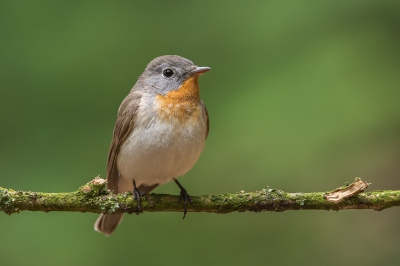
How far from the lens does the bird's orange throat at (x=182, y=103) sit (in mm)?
3307

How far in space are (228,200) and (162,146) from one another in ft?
1.84

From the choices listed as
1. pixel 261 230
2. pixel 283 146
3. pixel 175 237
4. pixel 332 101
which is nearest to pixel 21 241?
pixel 175 237

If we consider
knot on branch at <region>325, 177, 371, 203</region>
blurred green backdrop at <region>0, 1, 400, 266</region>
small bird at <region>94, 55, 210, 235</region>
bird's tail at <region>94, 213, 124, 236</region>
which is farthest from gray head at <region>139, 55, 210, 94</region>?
knot on branch at <region>325, 177, 371, 203</region>

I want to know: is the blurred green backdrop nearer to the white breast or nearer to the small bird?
the small bird

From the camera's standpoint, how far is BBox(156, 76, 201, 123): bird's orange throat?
3307 mm

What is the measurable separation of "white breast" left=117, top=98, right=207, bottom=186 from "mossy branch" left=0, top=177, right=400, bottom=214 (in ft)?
1.20

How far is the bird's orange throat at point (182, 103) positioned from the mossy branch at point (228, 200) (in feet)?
1.90

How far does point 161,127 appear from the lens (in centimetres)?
327

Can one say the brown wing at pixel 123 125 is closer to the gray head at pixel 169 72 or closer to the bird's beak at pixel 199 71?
the gray head at pixel 169 72

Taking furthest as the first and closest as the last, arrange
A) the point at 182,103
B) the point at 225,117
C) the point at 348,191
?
the point at 225,117
the point at 182,103
the point at 348,191

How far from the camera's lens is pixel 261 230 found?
4215 mm

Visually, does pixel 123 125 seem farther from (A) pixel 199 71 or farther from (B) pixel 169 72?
(A) pixel 199 71

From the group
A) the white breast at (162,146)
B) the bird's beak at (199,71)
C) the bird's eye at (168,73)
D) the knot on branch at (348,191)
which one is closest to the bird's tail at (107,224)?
the white breast at (162,146)

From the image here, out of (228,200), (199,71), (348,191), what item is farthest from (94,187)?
(348,191)
